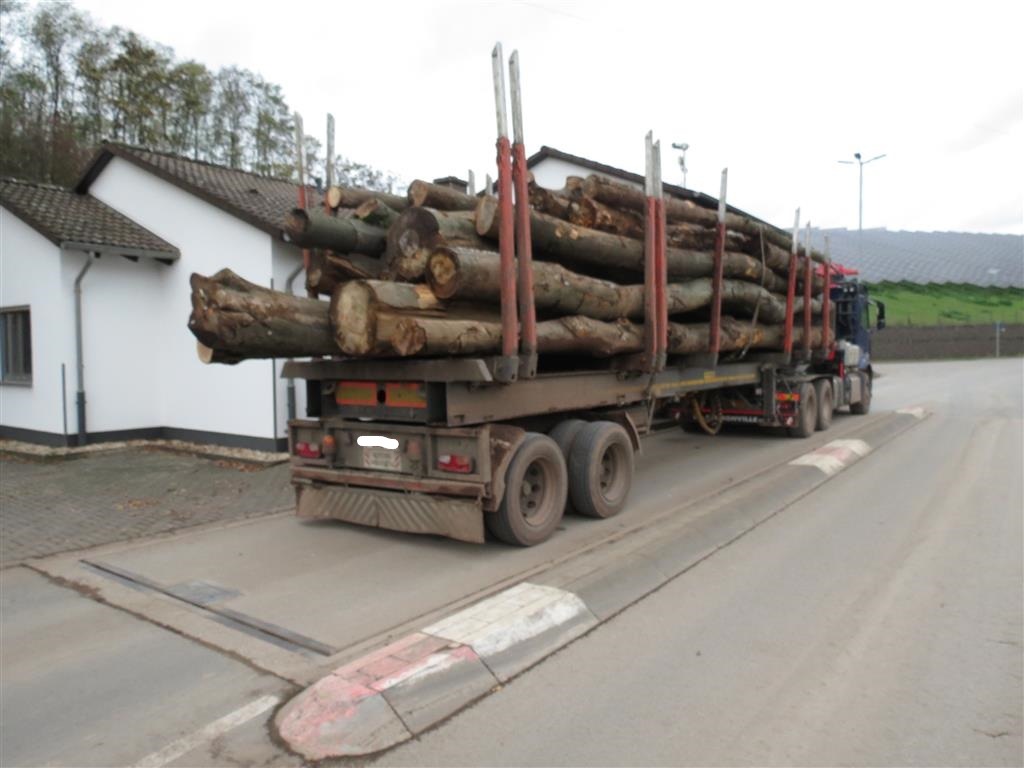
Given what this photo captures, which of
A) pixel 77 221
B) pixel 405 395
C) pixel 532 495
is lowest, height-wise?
pixel 532 495

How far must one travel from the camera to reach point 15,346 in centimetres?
1317

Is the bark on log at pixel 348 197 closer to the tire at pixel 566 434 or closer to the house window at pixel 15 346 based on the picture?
the tire at pixel 566 434

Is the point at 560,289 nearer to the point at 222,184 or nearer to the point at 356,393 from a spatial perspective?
the point at 356,393

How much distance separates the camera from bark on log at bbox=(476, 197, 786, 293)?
656cm

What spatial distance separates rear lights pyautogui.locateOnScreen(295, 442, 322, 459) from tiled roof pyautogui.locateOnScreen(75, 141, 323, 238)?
4.76 metres

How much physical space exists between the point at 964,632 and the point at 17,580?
6.58 metres

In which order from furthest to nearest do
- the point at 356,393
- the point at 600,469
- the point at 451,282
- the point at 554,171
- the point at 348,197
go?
1. the point at 554,171
2. the point at 600,469
3. the point at 348,197
4. the point at 356,393
5. the point at 451,282

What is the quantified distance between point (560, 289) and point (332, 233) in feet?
6.67

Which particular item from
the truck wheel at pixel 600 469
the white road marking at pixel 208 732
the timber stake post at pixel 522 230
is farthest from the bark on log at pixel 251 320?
the truck wheel at pixel 600 469

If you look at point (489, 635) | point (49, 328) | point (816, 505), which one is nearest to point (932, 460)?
point (816, 505)

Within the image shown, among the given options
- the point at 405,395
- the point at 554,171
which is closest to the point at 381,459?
the point at 405,395

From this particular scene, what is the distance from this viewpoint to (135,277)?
503 inches

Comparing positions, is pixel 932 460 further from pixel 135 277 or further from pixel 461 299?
pixel 135 277

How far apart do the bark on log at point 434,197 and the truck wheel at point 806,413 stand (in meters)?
7.90
